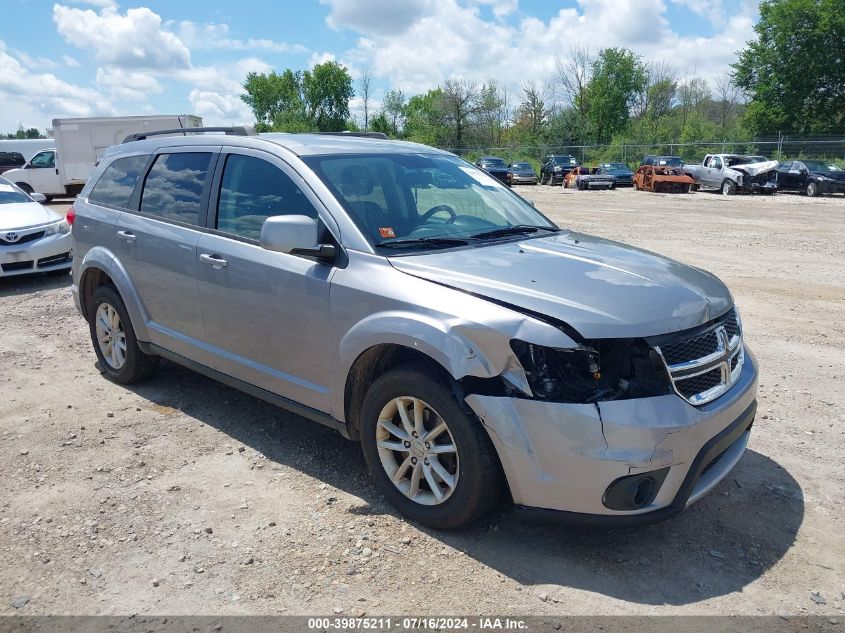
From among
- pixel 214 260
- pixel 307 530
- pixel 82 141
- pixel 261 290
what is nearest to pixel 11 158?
pixel 82 141

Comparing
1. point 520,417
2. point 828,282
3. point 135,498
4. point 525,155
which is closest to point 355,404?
point 520,417

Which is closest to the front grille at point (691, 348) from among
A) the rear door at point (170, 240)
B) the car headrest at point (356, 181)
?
the car headrest at point (356, 181)

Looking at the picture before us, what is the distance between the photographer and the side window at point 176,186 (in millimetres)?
4668

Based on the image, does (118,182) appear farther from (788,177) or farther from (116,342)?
(788,177)

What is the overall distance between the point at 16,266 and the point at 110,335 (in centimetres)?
524

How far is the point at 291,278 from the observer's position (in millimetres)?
3875

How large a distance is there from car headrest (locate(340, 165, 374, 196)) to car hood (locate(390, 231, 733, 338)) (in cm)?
63

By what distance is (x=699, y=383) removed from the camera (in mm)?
3162

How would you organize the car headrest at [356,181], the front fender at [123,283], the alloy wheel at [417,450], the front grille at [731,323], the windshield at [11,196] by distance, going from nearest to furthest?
1. the alloy wheel at [417,450]
2. the front grille at [731,323]
3. the car headrest at [356,181]
4. the front fender at [123,283]
5. the windshield at [11,196]

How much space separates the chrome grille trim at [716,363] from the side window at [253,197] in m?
2.05

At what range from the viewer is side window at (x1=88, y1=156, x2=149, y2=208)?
534cm

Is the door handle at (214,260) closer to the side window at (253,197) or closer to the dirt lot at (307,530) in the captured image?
the side window at (253,197)

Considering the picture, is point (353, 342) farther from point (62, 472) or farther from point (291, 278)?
point (62, 472)

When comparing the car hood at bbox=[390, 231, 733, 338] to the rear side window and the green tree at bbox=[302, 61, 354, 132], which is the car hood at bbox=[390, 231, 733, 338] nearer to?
the rear side window
